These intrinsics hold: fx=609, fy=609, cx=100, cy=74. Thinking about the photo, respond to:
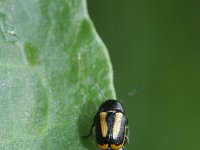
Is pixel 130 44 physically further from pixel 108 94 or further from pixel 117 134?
pixel 108 94

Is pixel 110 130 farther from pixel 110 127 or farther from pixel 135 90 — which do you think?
pixel 135 90

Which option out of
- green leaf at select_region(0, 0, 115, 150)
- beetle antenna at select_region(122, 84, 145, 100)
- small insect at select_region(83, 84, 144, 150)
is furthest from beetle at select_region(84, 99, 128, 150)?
beetle antenna at select_region(122, 84, 145, 100)

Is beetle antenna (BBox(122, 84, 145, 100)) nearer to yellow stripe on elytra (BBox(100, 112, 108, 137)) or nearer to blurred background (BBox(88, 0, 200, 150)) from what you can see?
blurred background (BBox(88, 0, 200, 150))

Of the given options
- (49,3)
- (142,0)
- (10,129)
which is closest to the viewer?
(10,129)

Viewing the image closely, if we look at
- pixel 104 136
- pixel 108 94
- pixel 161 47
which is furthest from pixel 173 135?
pixel 108 94

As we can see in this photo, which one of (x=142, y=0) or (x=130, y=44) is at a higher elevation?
(x=142, y=0)

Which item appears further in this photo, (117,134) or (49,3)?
(117,134)

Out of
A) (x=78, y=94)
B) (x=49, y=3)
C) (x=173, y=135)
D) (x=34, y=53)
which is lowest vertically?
(x=173, y=135)
